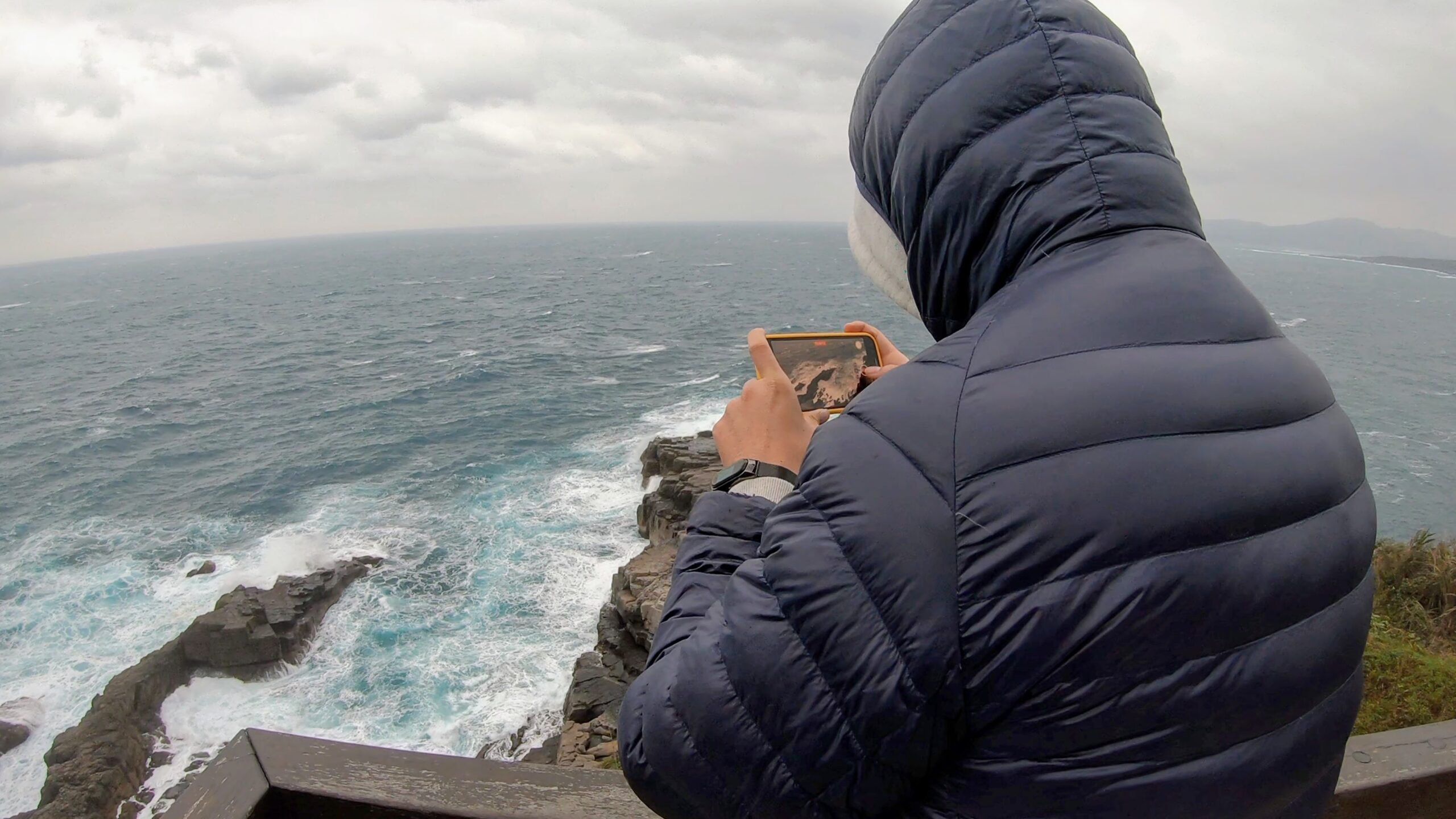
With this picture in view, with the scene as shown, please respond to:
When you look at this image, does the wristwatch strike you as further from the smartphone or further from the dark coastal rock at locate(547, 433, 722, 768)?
the dark coastal rock at locate(547, 433, 722, 768)

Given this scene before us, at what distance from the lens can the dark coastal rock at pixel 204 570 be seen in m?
25.6

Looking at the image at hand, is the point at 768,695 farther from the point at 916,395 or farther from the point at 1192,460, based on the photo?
the point at 1192,460

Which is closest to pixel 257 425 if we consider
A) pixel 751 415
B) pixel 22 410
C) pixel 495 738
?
pixel 22 410

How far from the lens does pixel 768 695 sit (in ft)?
3.87

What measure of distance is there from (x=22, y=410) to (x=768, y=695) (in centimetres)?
7124

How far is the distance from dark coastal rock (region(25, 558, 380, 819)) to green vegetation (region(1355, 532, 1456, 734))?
21077mm

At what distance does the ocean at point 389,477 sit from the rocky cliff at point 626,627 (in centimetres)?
118

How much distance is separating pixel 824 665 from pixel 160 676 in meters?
24.4

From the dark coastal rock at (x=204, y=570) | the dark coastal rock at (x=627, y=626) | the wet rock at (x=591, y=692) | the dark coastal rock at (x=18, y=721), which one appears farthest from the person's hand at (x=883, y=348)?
the dark coastal rock at (x=204, y=570)

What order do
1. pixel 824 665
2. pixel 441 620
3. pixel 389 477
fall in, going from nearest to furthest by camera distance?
pixel 824 665 < pixel 441 620 < pixel 389 477

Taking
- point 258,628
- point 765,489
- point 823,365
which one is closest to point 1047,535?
point 765,489

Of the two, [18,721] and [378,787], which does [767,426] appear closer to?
[378,787]

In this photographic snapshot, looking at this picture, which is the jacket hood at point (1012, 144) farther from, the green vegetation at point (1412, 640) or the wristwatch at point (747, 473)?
the green vegetation at point (1412, 640)

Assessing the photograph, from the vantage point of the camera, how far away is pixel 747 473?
5.50 feet
